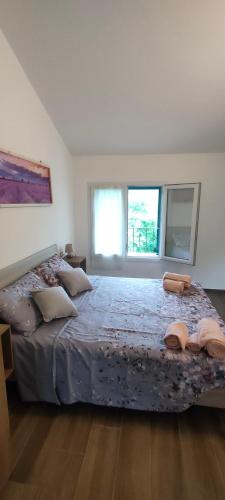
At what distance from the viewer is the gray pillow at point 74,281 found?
2.65 meters

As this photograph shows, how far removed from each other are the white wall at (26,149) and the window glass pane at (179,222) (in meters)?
1.66

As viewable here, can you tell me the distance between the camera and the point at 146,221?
431 centimetres

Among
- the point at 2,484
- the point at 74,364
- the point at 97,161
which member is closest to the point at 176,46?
the point at 97,161

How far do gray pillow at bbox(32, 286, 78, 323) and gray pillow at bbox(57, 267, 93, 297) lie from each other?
0.44 m

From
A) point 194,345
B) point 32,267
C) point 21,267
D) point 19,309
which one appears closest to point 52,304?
point 19,309

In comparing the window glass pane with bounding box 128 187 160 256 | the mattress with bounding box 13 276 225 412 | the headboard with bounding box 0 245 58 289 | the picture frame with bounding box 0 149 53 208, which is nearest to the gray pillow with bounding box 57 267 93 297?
the headboard with bounding box 0 245 58 289

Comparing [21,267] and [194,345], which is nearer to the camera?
[194,345]

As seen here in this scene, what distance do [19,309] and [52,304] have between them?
262 mm

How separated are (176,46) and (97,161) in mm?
2012

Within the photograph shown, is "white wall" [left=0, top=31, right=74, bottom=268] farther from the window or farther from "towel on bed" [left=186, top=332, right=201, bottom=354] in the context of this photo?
"towel on bed" [left=186, top=332, right=201, bottom=354]

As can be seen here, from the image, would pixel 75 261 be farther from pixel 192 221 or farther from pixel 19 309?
pixel 192 221

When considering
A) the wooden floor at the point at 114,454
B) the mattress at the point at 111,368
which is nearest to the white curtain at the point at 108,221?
the mattress at the point at 111,368

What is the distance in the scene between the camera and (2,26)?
6.78 feet

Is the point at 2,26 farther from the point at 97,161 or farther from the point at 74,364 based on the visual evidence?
the point at 74,364
